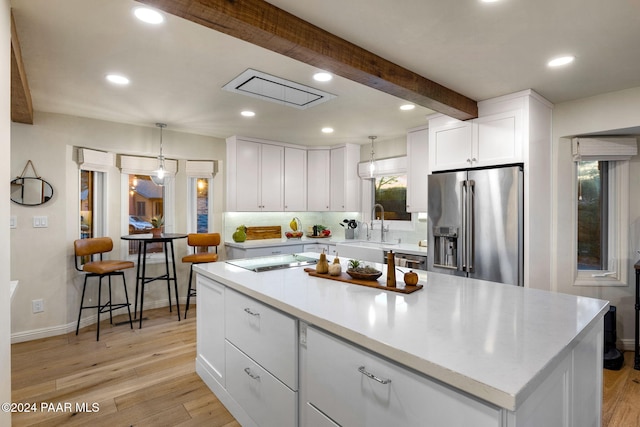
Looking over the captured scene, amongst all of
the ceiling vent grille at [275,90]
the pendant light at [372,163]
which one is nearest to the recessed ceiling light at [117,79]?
the ceiling vent grille at [275,90]

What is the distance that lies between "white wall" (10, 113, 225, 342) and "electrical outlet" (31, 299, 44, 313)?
33mm

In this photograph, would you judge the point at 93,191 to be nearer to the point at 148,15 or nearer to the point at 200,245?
the point at 200,245

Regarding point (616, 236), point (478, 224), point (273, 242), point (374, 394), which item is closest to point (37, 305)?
point (273, 242)

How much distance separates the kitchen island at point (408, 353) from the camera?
975mm

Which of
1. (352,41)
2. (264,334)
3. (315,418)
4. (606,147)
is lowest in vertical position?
(315,418)

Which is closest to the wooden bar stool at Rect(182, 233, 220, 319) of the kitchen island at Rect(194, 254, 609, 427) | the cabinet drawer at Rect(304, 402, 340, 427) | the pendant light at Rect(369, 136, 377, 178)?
the kitchen island at Rect(194, 254, 609, 427)

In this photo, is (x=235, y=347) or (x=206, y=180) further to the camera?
(x=206, y=180)

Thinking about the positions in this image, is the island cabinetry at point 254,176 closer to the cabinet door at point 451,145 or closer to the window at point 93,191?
the window at point 93,191

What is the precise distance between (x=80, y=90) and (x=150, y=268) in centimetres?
232

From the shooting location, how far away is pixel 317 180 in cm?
547

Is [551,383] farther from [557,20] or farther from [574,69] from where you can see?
A: [574,69]

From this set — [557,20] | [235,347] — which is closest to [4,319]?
[235,347]

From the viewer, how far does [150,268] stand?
4434 millimetres

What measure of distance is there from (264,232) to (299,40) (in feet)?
12.7
